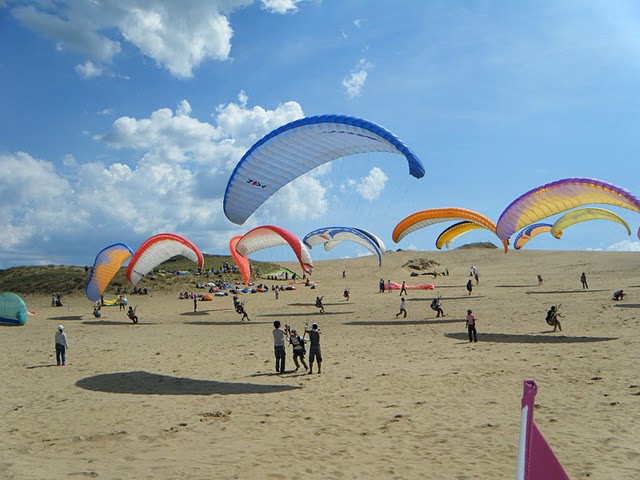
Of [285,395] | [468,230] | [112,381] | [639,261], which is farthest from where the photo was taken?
[639,261]

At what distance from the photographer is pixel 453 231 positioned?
36.9 meters

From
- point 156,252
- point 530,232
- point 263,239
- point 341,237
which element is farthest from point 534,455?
point 530,232

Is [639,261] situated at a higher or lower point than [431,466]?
higher

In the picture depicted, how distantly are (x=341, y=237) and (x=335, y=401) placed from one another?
1144 inches

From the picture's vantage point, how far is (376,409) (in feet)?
26.9

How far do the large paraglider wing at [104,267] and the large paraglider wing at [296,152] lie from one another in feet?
43.8

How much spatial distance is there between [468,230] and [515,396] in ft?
98.1

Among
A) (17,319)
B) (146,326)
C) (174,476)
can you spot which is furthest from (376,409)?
(17,319)

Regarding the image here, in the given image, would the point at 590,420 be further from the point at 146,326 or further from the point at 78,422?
the point at 146,326

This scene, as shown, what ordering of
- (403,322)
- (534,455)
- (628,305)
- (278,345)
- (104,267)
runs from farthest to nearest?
1. (104,267)
2. (628,305)
3. (403,322)
4. (278,345)
5. (534,455)

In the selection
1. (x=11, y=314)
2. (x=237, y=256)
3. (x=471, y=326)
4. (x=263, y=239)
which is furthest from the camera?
(x=237, y=256)

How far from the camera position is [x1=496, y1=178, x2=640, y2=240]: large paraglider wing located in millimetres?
18609

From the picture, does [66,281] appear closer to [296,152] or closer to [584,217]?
[296,152]

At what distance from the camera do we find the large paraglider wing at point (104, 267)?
29.4 m
